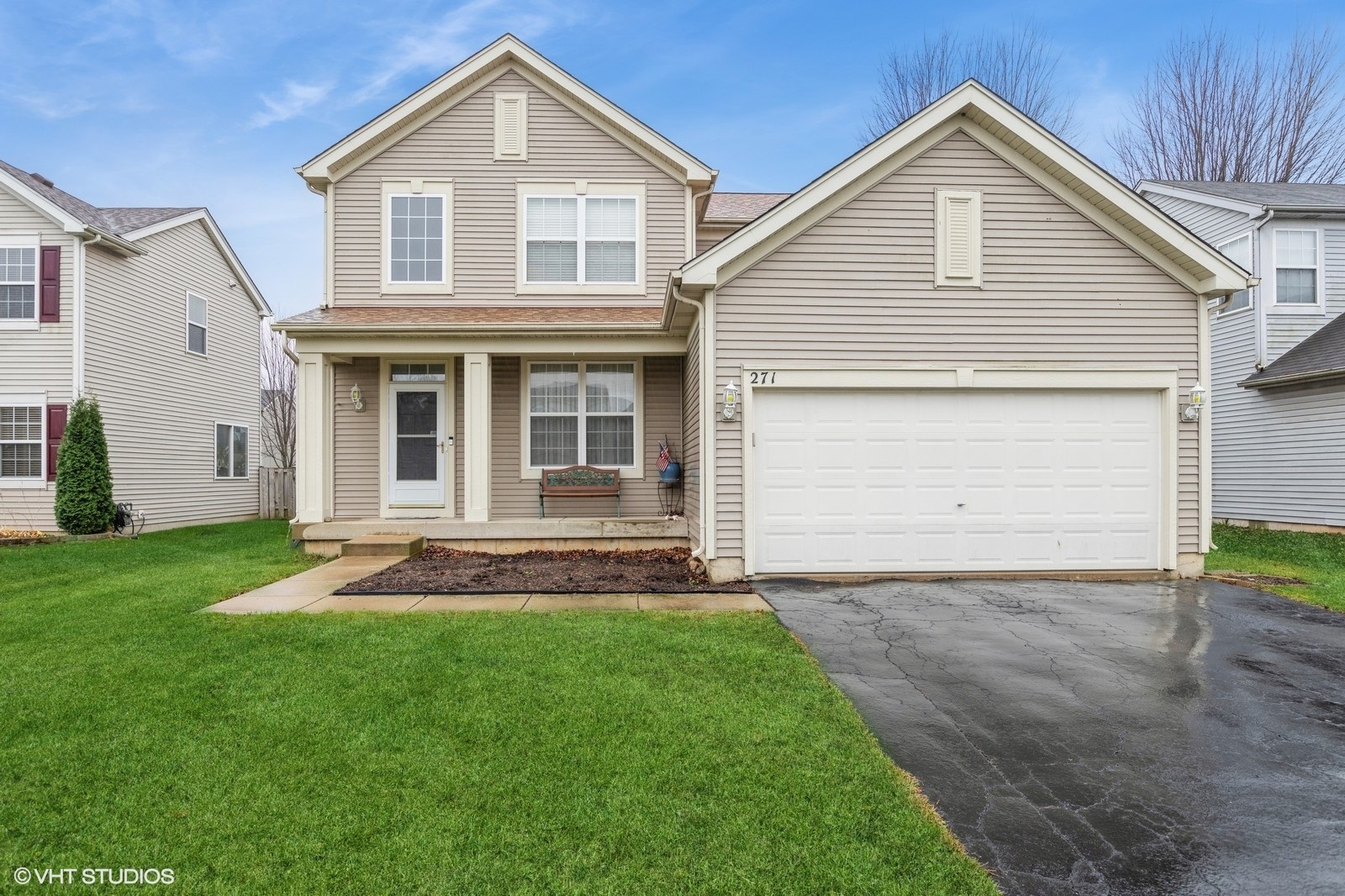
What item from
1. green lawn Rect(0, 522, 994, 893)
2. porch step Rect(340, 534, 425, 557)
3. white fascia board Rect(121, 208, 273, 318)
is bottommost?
green lawn Rect(0, 522, 994, 893)

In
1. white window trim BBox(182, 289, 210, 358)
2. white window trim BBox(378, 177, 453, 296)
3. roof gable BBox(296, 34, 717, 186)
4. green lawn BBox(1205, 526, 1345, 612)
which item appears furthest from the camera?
white window trim BBox(182, 289, 210, 358)

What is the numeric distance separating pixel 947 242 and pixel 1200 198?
11189 mm

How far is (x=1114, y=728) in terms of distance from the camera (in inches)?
143

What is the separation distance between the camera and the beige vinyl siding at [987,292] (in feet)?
25.2

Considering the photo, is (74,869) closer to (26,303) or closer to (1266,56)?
(26,303)

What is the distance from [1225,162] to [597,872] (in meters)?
29.3

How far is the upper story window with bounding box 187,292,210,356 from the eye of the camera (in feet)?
51.3

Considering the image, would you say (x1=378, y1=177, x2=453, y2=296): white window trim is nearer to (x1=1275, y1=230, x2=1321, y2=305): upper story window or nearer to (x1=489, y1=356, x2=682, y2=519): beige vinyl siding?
(x1=489, y1=356, x2=682, y2=519): beige vinyl siding

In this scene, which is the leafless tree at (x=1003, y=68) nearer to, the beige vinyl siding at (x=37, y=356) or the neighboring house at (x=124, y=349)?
the neighboring house at (x=124, y=349)

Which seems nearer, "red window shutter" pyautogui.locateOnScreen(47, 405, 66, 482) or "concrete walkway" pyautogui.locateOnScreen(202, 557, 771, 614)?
"concrete walkway" pyautogui.locateOnScreen(202, 557, 771, 614)

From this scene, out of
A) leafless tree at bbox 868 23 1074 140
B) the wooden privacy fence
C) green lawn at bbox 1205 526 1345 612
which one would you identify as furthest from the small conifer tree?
leafless tree at bbox 868 23 1074 140

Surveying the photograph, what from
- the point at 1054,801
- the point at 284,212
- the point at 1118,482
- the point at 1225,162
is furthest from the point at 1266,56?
the point at 284,212

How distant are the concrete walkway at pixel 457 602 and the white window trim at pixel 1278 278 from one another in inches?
536

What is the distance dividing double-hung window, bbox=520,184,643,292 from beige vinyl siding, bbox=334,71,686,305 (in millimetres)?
232
